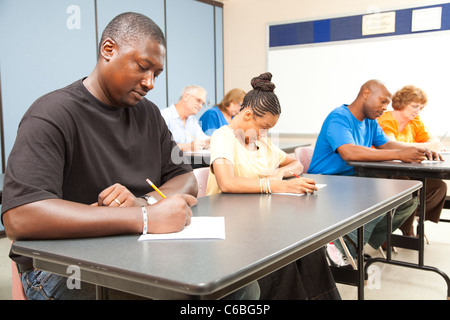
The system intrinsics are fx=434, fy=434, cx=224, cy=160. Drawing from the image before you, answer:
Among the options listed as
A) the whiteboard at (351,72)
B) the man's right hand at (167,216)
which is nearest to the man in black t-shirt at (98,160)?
the man's right hand at (167,216)

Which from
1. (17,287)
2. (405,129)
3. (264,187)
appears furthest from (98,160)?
(405,129)

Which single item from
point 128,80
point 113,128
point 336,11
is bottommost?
point 113,128

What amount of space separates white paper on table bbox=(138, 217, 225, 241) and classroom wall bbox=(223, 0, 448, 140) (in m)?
4.83

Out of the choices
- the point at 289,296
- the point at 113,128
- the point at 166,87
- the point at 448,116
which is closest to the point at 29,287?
the point at 113,128

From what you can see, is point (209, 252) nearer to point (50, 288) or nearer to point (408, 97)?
point (50, 288)

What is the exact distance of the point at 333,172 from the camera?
2.93 meters

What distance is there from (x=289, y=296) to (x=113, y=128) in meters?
0.83

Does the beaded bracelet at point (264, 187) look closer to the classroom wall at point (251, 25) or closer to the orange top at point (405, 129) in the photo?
the orange top at point (405, 129)

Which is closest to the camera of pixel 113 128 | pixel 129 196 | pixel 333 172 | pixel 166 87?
pixel 129 196

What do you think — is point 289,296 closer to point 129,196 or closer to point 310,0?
point 129,196

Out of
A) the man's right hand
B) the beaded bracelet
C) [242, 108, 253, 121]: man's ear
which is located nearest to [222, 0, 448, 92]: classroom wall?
[242, 108, 253, 121]: man's ear

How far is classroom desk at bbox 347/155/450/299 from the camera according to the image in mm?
2480

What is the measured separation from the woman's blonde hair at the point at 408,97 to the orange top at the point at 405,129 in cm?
11

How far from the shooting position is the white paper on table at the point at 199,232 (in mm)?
1058
